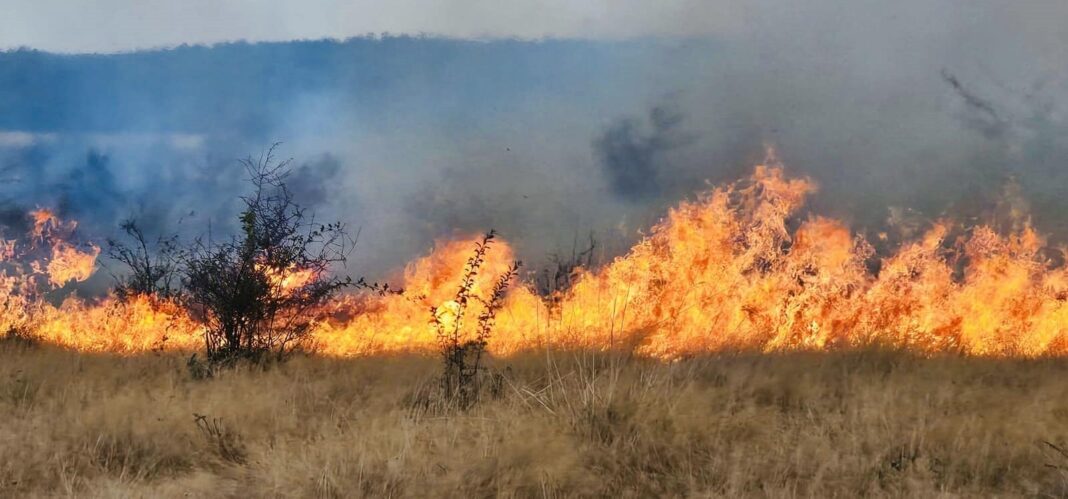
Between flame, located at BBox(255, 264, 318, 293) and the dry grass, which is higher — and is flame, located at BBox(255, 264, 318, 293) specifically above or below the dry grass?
above

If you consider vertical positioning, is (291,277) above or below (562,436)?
above

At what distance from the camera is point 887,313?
9086mm

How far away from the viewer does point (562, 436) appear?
15.6 ft

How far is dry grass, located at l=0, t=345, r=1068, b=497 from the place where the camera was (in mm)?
4273

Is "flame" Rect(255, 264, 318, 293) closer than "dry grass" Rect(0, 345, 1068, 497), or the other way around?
"dry grass" Rect(0, 345, 1068, 497)

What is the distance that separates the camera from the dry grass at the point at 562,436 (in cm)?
427

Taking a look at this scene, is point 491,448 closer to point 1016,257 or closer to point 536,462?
point 536,462

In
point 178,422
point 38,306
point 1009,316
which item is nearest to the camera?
point 178,422

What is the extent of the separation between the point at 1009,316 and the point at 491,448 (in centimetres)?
685

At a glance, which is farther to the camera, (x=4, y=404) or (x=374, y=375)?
(x=374, y=375)

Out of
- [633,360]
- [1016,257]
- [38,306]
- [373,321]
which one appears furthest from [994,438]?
[38,306]

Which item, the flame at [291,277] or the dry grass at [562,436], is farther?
the flame at [291,277]

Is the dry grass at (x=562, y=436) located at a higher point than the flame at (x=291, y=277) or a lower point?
lower

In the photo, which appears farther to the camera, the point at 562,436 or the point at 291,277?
the point at 291,277
